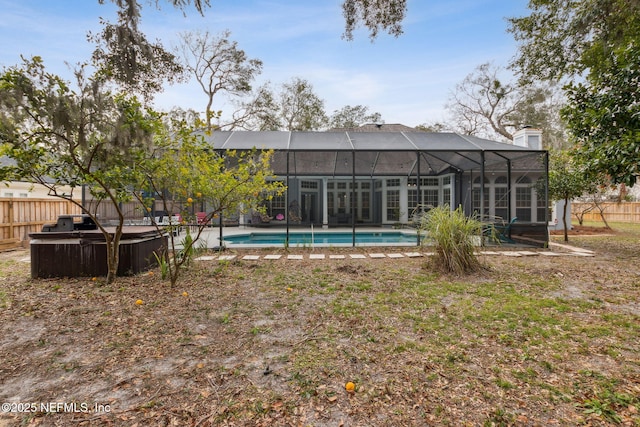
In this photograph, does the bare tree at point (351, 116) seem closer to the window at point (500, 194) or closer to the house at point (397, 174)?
the house at point (397, 174)

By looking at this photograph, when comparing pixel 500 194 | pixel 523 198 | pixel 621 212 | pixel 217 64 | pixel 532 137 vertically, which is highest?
pixel 217 64

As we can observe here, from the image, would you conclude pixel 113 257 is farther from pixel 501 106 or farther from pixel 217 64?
pixel 501 106

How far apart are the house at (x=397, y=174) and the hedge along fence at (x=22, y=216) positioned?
5353mm

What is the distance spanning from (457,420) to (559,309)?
2.68 metres

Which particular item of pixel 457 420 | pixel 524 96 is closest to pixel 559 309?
pixel 457 420

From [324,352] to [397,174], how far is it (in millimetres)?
12393

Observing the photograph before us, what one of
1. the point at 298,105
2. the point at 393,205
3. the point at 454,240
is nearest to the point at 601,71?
the point at 454,240

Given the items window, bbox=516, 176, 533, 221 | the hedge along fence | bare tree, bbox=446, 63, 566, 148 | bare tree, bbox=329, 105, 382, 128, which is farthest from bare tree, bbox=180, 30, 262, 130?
window, bbox=516, 176, 533, 221

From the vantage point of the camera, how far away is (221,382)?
7.36 feet

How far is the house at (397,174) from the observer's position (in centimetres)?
855

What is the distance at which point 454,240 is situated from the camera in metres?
5.25

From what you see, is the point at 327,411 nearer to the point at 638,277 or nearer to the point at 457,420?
the point at 457,420

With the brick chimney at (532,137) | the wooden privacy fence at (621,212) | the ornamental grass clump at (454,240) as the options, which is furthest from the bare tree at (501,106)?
the ornamental grass clump at (454,240)

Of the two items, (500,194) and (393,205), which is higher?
(500,194)
